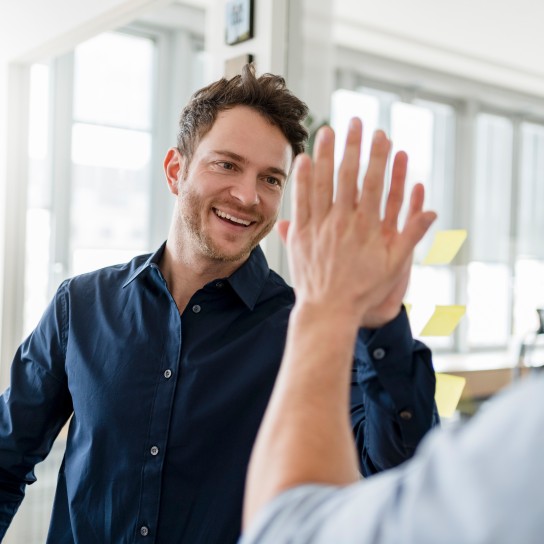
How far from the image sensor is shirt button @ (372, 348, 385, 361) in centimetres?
92

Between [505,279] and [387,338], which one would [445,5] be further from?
[387,338]

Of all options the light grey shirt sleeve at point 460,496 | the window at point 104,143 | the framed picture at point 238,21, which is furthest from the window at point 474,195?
the window at point 104,143

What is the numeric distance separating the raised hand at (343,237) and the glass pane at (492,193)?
74cm

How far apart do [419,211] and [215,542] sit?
2.57ft

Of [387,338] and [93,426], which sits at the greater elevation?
[387,338]

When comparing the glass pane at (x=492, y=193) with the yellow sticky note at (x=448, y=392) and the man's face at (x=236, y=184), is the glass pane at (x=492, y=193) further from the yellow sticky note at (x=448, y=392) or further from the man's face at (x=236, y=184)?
the man's face at (x=236, y=184)

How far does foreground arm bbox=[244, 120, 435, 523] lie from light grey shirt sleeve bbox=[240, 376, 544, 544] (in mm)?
85

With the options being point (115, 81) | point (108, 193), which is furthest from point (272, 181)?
point (115, 81)

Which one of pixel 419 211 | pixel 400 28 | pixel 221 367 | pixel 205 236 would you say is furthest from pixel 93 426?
pixel 400 28

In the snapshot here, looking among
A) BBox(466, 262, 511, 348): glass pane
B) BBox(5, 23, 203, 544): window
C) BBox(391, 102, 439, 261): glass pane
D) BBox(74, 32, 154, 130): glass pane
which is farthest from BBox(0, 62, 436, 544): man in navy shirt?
BBox(74, 32, 154, 130): glass pane

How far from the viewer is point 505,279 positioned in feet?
4.38

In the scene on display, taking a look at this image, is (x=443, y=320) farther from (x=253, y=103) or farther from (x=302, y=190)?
(x=302, y=190)

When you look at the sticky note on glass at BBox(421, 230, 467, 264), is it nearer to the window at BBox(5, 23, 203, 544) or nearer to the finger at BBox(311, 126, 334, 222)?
the finger at BBox(311, 126, 334, 222)

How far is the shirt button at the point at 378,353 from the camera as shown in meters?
0.92
